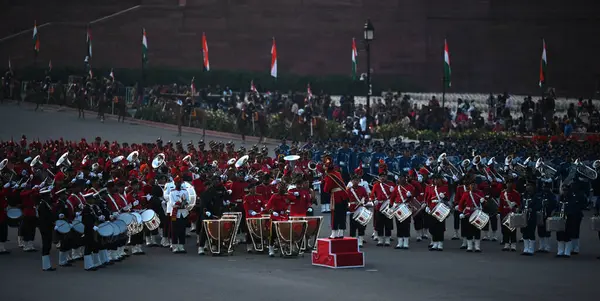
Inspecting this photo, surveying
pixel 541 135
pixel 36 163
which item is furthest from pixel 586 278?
pixel 541 135

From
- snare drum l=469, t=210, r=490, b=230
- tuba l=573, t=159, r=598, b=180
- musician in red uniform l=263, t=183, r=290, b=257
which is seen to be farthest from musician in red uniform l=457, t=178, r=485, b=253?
tuba l=573, t=159, r=598, b=180

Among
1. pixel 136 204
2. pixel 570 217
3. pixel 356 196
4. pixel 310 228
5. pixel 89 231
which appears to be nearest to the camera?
pixel 89 231

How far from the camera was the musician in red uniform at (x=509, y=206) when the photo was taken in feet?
75.9

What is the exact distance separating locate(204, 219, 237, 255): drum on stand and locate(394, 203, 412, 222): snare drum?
138 inches

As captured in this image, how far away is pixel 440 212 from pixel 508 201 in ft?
4.81

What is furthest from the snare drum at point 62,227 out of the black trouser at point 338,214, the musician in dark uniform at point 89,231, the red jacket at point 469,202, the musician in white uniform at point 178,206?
the red jacket at point 469,202

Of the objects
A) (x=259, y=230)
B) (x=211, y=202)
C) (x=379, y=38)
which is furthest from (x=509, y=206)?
(x=379, y=38)

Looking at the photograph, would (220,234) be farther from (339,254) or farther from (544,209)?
(544,209)

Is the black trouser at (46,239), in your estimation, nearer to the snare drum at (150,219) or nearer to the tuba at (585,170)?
the snare drum at (150,219)

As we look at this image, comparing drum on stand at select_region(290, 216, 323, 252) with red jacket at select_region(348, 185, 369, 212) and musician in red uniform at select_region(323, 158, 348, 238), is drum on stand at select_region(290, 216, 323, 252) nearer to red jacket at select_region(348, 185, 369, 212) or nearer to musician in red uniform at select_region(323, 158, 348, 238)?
musician in red uniform at select_region(323, 158, 348, 238)

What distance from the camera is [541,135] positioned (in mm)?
39531

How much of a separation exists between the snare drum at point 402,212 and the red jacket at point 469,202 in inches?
43.2

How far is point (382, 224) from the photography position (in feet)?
78.7

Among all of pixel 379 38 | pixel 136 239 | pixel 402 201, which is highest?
pixel 379 38
